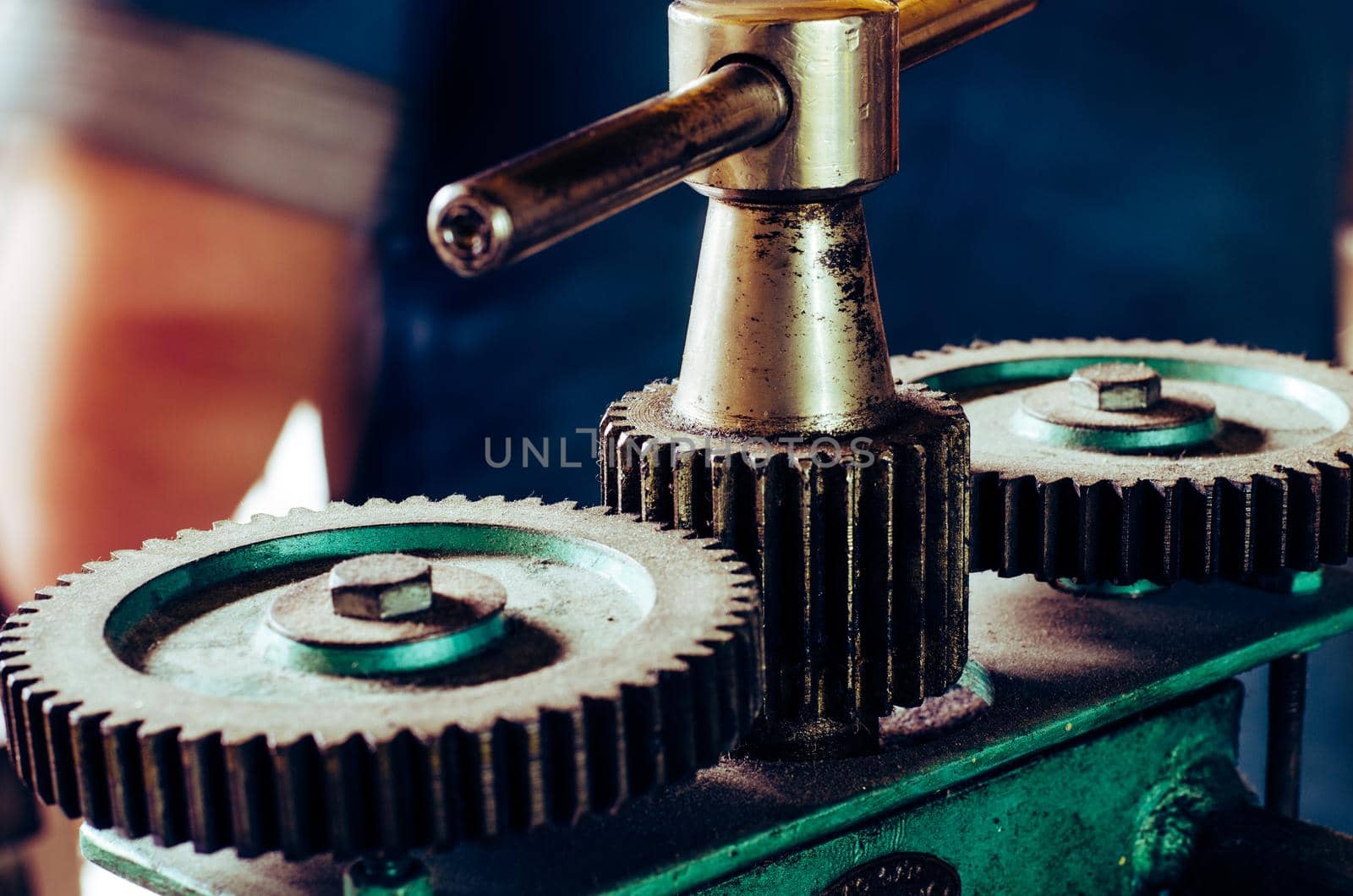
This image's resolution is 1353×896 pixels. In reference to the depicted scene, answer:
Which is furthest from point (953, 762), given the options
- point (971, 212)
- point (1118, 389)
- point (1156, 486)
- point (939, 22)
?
point (971, 212)

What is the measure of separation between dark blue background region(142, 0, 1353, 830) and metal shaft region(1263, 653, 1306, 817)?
3.94ft

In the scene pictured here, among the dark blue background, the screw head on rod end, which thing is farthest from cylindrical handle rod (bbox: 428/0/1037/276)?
the dark blue background

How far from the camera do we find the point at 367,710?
779 millimetres

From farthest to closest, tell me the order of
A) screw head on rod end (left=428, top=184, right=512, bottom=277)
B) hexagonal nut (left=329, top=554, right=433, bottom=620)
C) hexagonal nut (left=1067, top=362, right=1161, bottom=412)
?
hexagonal nut (left=1067, top=362, right=1161, bottom=412)
hexagonal nut (left=329, top=554, right=433, bottom=620)
screw head on rod end (left=428, top=184, right=512, bottom=277)

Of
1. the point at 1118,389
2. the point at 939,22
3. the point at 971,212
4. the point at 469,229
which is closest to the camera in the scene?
the point at 469,229

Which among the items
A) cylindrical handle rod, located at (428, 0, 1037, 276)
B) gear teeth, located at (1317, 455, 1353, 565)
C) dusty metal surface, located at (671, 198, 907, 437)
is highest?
cylindrical handle rod, located at (428, 0, 1037, 276)

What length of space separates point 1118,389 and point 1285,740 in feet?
1.11

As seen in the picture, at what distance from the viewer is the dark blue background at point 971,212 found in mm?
2242

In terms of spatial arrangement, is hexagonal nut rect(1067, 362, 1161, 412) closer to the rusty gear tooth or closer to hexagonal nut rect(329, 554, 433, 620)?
hexagonal nut rect(329, 554, 433, 620)

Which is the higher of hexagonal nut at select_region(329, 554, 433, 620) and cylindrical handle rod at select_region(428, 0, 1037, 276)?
cylindrical handle rod at select_region(428, 0, 1037, 276)

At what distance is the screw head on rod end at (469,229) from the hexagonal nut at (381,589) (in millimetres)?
214

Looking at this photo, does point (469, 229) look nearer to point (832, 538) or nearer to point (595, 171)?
point (595, 171)

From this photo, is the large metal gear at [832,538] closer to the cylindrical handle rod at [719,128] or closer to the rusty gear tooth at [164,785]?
the cylindrical handle rod at [719,128]

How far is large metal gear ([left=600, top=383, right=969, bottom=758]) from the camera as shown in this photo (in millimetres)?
991
